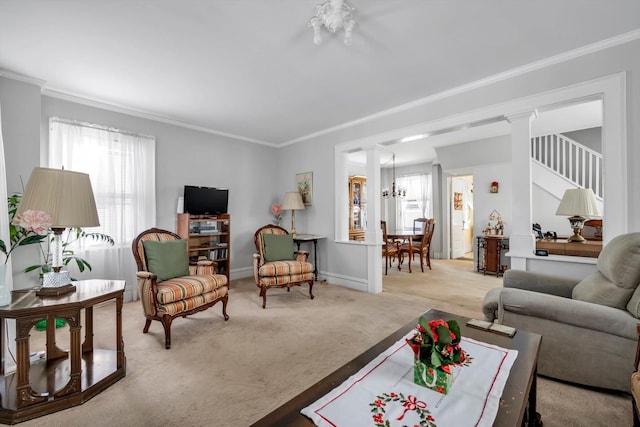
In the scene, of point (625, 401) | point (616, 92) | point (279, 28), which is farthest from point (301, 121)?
point (625, 401)

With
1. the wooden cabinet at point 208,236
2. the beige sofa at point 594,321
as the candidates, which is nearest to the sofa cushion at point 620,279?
the beige sofa at point 594,321

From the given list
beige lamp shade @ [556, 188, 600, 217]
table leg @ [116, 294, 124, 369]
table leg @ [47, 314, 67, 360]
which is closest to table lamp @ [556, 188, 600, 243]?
beige lamp shade @ [556, 188, 600, 217]

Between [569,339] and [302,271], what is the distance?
2.77 m

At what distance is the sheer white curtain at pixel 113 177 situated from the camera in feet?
11.3

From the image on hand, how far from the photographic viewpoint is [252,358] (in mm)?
2330

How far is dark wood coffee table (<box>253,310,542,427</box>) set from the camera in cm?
98

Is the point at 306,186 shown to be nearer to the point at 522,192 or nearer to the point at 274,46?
the point at 274,46

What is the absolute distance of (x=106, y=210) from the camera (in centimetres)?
372

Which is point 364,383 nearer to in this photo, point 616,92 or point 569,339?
point 569,339

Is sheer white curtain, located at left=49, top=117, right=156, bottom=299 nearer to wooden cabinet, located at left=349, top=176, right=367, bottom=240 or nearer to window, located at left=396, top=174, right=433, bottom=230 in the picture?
wooden cabinet, located at left=349, top=176, right=367, bottom=240

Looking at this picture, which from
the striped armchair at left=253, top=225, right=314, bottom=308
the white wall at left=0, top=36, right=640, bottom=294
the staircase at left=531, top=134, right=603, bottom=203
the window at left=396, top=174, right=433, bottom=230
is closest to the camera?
the white wall at left=0, top=36, right=640, bottom=294

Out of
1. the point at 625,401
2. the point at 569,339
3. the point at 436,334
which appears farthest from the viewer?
the point at 569,339

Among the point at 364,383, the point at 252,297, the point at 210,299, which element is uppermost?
the point at 364,383

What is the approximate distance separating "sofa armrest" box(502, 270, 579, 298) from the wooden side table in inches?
128
